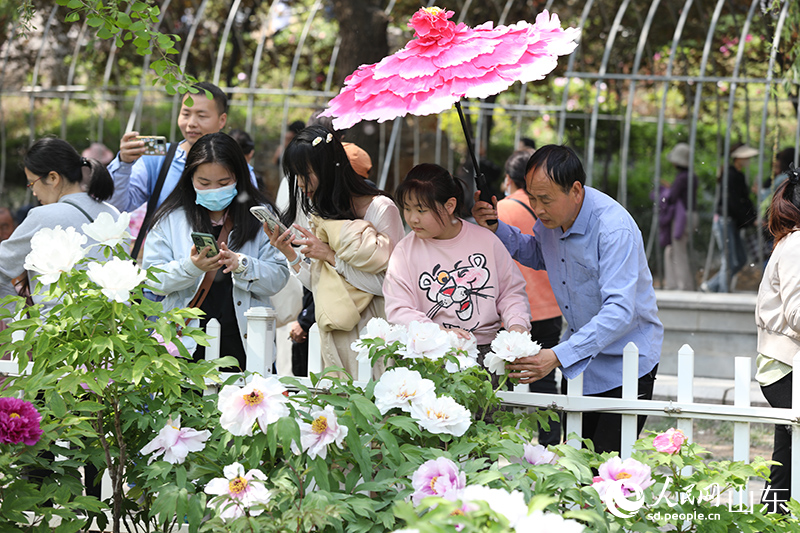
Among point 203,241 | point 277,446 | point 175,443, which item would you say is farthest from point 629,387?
point 203,241

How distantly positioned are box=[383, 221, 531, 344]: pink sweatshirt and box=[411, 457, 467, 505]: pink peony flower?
884mm

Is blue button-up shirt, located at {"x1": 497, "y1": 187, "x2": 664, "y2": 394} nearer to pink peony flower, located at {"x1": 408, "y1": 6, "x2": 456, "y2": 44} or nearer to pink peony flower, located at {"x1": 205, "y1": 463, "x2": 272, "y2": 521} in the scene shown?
pink peony flower, located at {"x1": 408, "y1": 6, "x2": 456, "y2": 44}

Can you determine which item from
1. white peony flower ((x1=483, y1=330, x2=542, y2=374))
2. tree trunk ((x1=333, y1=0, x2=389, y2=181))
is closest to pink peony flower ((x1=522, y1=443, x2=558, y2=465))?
white peony flower ((x1=483, y1=330, x2=542, y2=374))

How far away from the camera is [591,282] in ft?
9.78

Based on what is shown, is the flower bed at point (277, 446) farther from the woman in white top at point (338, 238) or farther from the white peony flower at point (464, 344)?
the woman in white top at point (338, 238)

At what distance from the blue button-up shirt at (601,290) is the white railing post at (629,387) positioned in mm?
70

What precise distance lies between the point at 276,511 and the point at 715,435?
12.7ft

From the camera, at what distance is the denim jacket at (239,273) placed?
332 cm

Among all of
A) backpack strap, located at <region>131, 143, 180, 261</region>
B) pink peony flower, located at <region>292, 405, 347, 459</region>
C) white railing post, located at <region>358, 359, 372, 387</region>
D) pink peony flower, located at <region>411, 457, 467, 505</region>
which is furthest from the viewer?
backpack strap, located at <region>131, 143, 180, 261</region>

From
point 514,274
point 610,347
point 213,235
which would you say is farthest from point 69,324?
point 610,347

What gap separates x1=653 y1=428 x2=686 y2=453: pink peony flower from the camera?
241 centimetres

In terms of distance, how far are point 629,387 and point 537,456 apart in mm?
609

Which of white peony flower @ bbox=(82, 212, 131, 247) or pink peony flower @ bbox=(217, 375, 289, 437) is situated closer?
pink peony flower @ bbox=(217, 375, 289, 437)

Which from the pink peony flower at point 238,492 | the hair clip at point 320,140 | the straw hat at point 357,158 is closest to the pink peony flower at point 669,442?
the pink peony flower at point 238,492
